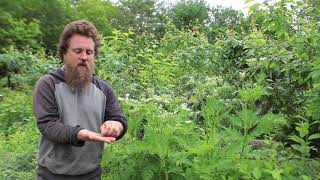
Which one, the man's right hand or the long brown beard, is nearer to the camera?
the man's right hand

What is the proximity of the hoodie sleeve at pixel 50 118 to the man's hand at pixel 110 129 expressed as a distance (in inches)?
5.3

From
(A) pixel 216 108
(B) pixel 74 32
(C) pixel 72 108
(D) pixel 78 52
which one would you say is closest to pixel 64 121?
(C) pixel 72 108

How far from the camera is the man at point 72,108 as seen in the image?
291 centimetres

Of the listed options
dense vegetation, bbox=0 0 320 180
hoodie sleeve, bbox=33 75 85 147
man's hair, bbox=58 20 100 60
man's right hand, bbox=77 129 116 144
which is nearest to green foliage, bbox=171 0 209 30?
dense vegetation, bbox=0 0 320 180

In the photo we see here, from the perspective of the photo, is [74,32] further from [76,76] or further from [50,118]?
[50,118]

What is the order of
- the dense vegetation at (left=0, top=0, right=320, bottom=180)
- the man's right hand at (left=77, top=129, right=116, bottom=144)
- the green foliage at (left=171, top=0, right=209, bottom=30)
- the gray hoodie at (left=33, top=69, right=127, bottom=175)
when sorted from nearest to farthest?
1. the man's right hand at (left=77, top=129, right=116, bottom=144)
2. the gray hoodie at (left=33, top=69, right=127, bottom=175)
3. the dense vegetation at (left=0, top=0, right=320, bottom=180)
4. the green foliage at (left=171, top=0, right=209, bottom=30)

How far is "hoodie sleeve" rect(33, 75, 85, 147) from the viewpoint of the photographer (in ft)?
9.15

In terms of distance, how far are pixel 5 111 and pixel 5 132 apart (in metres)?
0.97

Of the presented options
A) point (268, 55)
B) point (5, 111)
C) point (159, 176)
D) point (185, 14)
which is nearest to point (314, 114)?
point (159, 176)

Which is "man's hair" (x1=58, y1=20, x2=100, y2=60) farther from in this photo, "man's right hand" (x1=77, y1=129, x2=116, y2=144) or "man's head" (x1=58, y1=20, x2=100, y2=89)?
"man's right hand" (x1=77, y1=129, x2=116, y2=144)

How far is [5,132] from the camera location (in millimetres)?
8109

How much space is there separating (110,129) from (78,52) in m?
0.50

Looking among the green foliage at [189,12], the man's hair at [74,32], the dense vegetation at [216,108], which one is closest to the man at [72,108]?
the man's hair at [74,32]

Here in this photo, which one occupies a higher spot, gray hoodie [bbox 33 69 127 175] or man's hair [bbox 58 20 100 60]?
man's hair [bbox 58 20 100 60]
